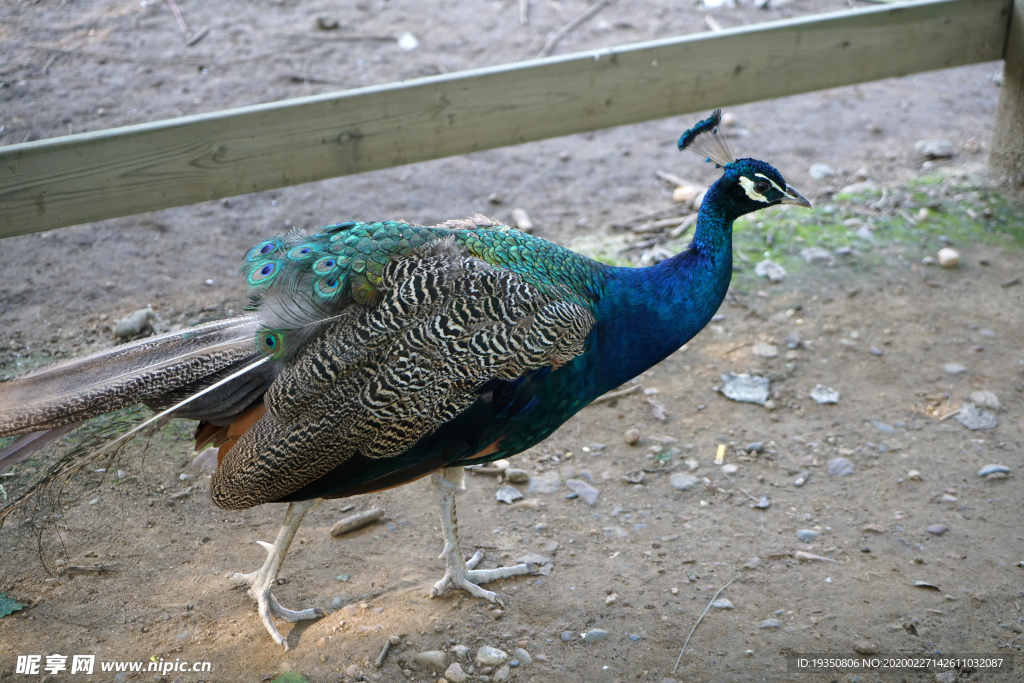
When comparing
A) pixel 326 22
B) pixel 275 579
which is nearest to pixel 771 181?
pixel 275 579

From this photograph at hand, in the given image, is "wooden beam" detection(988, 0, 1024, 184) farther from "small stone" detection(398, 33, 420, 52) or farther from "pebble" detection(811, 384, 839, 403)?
"small stone" detection(398, 33, 420, 52)

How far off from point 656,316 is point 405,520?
4.18 feet

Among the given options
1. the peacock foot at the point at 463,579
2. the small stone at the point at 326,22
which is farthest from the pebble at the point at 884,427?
the small stone at the point at 326,22

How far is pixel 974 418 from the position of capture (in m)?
3.70

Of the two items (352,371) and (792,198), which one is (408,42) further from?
(352,371)

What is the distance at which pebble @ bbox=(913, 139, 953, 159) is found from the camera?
552cm

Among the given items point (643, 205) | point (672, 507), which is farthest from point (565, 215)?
point (672, 507)

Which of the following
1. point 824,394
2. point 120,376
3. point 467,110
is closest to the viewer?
point 120,376

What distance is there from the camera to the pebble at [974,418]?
3.66 m

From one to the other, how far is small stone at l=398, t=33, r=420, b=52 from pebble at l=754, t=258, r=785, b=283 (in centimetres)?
322

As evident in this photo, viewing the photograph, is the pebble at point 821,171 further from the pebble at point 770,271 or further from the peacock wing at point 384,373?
the peacock wing at point 384,373

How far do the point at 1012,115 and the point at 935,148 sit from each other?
0.57 meters

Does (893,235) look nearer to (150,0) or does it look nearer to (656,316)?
(656,316)

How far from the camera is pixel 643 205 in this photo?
201 inches
